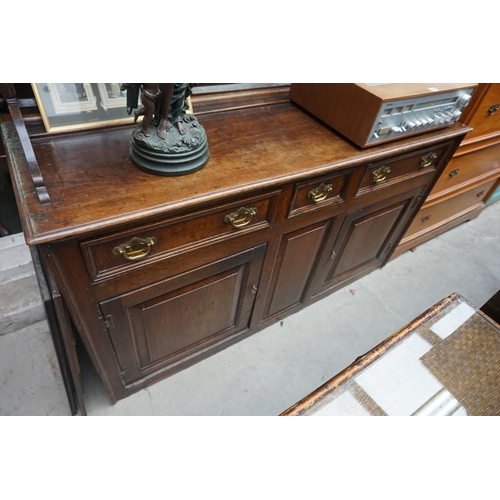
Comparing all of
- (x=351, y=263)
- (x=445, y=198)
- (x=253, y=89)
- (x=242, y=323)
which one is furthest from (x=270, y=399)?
(x=445, y=198)

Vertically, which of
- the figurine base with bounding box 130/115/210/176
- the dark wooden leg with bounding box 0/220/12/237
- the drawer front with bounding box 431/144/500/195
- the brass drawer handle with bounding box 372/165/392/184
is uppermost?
the figurine base with bounding box 130/115/210/176

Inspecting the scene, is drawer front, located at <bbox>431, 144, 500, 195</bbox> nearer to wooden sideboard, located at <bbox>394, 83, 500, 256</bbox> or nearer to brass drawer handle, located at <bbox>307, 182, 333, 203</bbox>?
wooden sideboard, located at <bbox>394, 83, 500, 256</bbox>

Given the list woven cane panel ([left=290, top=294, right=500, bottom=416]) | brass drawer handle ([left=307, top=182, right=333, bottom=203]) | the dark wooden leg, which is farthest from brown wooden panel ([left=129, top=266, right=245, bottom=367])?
the dark wooden leg

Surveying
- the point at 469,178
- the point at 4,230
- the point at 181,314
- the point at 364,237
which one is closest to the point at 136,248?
the point at 181,314

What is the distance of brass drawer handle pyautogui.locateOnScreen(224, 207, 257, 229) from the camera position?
0.81 meters

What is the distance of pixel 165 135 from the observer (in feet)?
2.33

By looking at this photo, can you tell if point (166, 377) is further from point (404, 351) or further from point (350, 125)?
point (350, 125)

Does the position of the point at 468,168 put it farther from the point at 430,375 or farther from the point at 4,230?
the point at 4,230

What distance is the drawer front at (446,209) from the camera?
1.67 meters

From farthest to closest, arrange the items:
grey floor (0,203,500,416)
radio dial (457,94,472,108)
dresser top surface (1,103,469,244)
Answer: grey floor (0,203,500,416) → radio dial (457,94,472,108) → dresser top surface (1,103,469,244)

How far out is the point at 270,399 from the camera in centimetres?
122

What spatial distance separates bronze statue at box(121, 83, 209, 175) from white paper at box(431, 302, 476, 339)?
787 mm

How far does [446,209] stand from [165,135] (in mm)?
1634

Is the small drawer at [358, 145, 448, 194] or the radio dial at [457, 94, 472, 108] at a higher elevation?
the radio dial at [457, 94, 472, 108]
